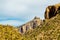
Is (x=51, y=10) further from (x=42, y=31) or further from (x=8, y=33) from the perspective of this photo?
(x=8, y=33)

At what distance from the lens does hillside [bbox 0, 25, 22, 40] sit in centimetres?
2973

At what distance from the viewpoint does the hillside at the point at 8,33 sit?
97.6 feet

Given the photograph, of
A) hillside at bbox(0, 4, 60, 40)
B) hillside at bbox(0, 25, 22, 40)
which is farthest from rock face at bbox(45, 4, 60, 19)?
hillside at bbox(0, 25, 22, 40)

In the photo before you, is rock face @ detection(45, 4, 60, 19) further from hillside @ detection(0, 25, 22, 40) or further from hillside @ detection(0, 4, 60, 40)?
hillside @ detection(0, 25, 22, 40)

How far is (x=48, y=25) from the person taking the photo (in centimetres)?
10544

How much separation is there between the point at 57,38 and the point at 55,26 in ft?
53.1

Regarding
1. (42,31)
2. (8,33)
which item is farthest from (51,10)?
(8,33)

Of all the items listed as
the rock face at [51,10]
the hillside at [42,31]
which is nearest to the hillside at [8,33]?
the hillside at [42,31]

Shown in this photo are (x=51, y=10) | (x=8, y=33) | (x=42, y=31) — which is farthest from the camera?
(x=51, y=10)

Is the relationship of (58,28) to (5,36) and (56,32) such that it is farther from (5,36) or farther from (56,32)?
(5,36)

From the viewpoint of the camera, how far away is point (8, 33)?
30.5 m

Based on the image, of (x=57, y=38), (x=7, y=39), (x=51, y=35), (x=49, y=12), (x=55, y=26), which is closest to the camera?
(x=7, y=39)

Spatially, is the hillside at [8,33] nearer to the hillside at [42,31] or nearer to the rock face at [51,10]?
the hillside at [42,31]

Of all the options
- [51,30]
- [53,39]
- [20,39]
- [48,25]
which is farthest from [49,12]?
[20,39]
